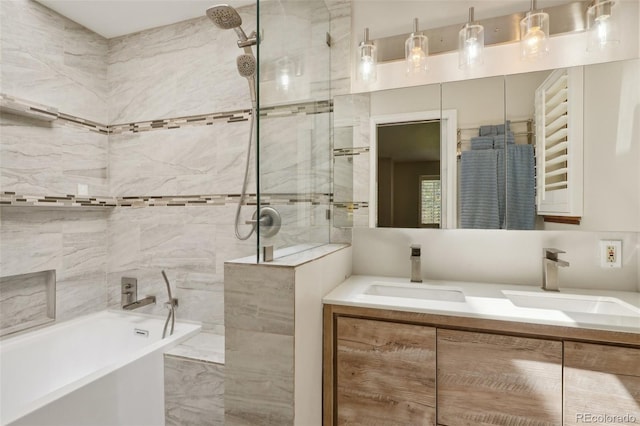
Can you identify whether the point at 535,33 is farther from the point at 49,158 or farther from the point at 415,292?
the point at 49,158

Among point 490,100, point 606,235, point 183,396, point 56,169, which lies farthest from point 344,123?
point 56,169

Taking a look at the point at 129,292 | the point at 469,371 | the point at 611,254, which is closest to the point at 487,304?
the point at 469,371

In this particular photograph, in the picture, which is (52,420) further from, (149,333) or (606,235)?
(606,235)

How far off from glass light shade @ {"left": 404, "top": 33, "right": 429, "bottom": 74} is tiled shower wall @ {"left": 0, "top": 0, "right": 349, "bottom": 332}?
1.35ft

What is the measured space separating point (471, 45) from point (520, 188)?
766 mm

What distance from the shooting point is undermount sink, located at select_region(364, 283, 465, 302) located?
1.56 meters

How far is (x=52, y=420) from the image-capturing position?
128 cm

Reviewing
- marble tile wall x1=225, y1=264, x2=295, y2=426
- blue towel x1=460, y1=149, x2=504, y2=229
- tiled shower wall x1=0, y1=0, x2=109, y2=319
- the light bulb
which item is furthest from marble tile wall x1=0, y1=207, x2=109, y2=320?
blue towel x1=460, y1=149, x2=504, y2=229

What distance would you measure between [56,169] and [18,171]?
0.68ft

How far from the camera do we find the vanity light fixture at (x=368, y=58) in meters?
1.84

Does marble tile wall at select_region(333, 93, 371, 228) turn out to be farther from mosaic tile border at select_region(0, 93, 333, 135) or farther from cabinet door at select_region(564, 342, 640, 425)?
cabinet door at select_region(564, 342, 640, 425)

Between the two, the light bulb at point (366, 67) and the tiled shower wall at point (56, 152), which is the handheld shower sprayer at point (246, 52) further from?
the tiled shower wall at point (56, 152)

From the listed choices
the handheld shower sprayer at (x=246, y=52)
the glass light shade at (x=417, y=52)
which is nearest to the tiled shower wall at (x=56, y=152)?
the handheld shower sprayer at (x=246, y=52)

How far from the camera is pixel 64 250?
212 centimetres
